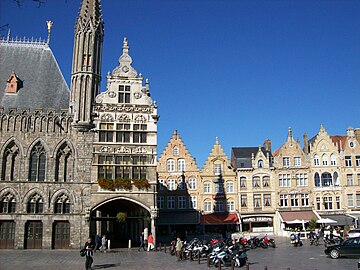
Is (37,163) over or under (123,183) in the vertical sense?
over

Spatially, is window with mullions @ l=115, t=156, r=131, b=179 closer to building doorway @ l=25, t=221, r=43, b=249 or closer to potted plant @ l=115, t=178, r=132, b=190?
potted plant @ l=115, t=178, r=132, b=190

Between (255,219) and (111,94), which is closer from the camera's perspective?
(111,94)

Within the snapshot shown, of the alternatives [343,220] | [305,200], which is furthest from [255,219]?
[343,220]

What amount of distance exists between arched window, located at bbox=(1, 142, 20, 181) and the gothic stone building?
3.0 inches

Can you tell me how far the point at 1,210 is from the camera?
109 feet

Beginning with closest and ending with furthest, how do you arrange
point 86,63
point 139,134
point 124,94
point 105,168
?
point 105,168 < point 139,134 < point 124,94 < point 86,63

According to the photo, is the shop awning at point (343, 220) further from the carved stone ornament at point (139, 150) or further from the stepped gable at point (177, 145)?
the carved stone ornament at point (139, 150)

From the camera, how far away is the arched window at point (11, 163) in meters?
33.7

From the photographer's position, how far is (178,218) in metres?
45.7

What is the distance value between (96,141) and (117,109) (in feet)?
10.7

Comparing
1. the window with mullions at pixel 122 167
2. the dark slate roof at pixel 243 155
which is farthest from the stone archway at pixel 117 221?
the dark slate roof at pixel 243 155

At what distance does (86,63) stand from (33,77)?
557 centimetres

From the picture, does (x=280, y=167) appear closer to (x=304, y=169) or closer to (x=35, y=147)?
(x=304, y=169)

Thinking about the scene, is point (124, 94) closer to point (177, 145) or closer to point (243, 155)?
point (177, 145)
